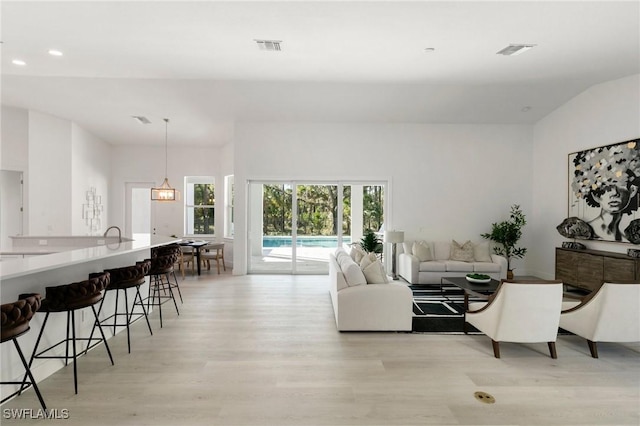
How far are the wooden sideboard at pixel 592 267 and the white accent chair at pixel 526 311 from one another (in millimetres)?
2158

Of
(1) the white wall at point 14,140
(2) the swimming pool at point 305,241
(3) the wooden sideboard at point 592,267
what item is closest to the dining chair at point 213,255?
(2) the swimming pool at point 305,241

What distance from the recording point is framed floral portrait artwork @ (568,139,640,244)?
206 inches

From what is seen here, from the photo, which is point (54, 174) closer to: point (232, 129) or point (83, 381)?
point (232, 129)

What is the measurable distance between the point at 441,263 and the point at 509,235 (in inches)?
67.3

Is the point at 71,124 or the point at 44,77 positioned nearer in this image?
the point at 44,77

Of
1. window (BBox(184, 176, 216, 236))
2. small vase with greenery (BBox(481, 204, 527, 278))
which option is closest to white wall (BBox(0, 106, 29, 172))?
window (BBox(184, 176, 216, 236))

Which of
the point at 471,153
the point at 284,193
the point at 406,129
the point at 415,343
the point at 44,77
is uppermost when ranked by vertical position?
the point at 44,77

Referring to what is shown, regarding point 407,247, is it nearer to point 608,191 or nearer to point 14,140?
point 608,191

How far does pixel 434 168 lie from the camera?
750cm

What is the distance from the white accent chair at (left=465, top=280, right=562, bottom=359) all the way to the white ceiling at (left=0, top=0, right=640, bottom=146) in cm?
289

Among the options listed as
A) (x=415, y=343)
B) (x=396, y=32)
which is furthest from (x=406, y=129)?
(x=415, y=343)

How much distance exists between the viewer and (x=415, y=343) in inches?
144

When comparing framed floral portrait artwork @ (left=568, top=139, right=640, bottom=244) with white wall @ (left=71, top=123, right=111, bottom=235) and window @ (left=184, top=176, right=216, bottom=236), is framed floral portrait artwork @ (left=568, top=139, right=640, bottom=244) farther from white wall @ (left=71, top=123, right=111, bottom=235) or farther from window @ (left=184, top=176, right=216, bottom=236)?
white wall @ (left=71, top=123, right=111, bottom=235)

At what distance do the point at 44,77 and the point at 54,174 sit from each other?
2.45 m
